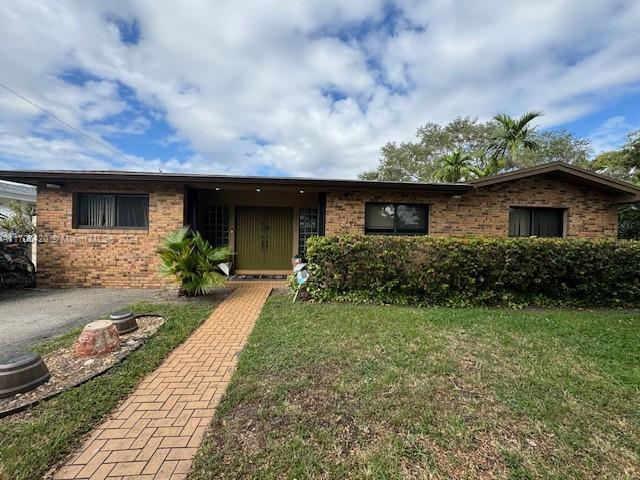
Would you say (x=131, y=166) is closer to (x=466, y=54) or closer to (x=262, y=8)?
(x=262, y=8)

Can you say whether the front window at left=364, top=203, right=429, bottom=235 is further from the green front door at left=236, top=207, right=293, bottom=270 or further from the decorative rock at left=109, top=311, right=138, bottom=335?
the decorative rock at left=109, top=311, right=138, bottom=335

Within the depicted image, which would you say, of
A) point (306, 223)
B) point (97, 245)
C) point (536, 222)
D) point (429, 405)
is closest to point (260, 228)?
point (306, 223)

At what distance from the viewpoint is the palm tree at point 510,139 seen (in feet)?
42.0

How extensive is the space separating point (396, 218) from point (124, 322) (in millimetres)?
6707

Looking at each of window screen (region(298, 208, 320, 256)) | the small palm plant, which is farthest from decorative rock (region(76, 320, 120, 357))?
window screen (region(298, 208, 320, 256))

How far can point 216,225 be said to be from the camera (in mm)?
9781

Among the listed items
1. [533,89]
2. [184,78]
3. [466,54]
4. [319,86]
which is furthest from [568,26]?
[184,78]

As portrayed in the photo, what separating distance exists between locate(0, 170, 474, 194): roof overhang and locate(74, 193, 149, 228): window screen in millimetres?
497

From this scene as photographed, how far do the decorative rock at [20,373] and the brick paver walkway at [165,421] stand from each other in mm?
952

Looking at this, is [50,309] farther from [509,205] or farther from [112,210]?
[509,205]

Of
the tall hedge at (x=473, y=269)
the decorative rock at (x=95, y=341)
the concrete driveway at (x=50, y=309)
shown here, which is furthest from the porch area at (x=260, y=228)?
the decorative rock at (x=95, y=341)

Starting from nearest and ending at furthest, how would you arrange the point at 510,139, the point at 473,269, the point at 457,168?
the point at 473,269 → the point at 510,139 → the point at 457,168

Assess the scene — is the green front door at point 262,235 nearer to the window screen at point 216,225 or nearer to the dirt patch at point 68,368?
the window screen at point 216,225

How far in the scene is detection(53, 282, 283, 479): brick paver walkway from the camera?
5.74 ft
